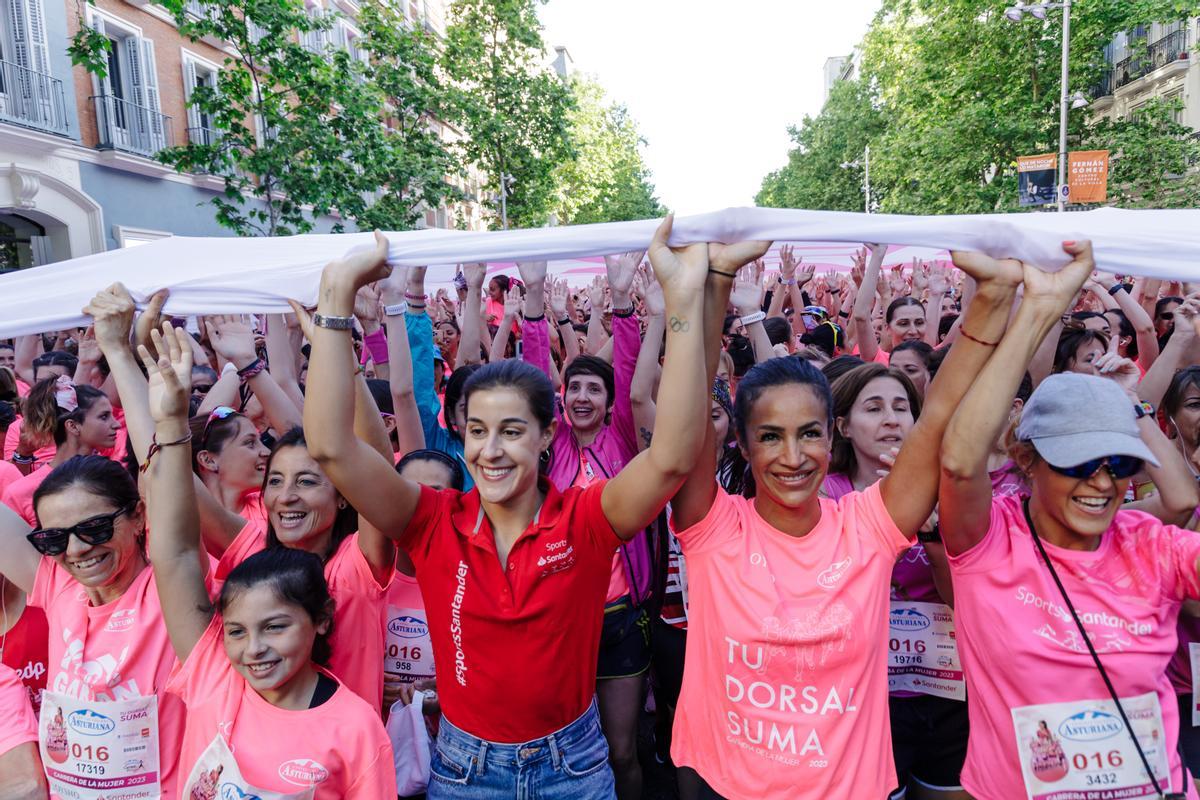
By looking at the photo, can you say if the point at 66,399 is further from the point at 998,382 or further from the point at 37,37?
the point at 37,37

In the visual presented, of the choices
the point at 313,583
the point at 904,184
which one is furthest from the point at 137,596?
the point at 904,184

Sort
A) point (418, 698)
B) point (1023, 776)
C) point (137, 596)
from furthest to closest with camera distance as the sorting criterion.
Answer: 1. point (418, 698)
2. point (137, 596)
3. point (1023, 776)

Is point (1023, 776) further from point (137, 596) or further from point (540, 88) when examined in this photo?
point (540, 88)

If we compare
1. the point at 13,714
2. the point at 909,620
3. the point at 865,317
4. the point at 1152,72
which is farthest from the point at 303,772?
the point at 1152,72

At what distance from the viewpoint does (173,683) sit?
2.11 m

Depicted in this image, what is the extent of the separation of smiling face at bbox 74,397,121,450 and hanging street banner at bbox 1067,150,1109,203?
20.9 meters

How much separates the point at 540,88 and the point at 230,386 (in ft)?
68.9

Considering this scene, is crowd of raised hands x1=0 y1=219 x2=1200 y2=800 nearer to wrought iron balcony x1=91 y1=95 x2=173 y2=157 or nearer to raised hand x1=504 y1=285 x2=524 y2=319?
raised hand x1=504 y1=285 x2=524 y2=319

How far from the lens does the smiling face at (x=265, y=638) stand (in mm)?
2078

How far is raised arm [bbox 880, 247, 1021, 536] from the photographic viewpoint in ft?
6.29

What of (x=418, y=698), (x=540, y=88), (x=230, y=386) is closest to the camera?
Answer: (x=418, y=698)

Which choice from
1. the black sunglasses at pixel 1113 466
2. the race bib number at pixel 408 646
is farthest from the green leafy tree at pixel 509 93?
the black sunglasses at pixel 1113 466

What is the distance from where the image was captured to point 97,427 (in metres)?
3.86

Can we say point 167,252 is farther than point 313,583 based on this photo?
Yes
